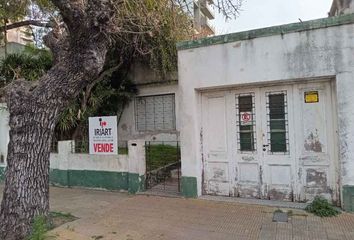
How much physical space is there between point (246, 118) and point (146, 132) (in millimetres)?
5010

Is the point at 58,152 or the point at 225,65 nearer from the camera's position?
the point at 225,65

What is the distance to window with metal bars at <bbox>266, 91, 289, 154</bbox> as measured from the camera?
6.28 metres

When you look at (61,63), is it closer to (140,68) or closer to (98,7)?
(98,7)

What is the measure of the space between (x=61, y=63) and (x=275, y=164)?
4.09 metres

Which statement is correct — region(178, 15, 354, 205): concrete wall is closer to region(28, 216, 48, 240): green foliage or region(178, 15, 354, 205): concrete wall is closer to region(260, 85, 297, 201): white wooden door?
region(260, 85, 297, 201): white wooden door

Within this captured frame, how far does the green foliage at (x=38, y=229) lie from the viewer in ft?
15.4

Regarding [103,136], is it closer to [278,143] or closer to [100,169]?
[100,169]

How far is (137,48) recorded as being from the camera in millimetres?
9492

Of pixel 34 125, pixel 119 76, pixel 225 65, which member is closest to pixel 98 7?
pixel 34 125

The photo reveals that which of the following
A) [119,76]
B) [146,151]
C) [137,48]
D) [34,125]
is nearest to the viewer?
[34,125]

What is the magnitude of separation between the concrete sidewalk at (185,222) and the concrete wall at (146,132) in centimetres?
391

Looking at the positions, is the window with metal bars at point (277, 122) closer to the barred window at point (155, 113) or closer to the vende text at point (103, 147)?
the vende text at point (103, 147)

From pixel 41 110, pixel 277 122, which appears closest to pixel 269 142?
pixel 277 122

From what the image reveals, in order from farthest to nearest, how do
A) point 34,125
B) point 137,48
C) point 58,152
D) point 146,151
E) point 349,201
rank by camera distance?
point 137,48
point 58,152
point 146,151
point 349,201
point 34,125
